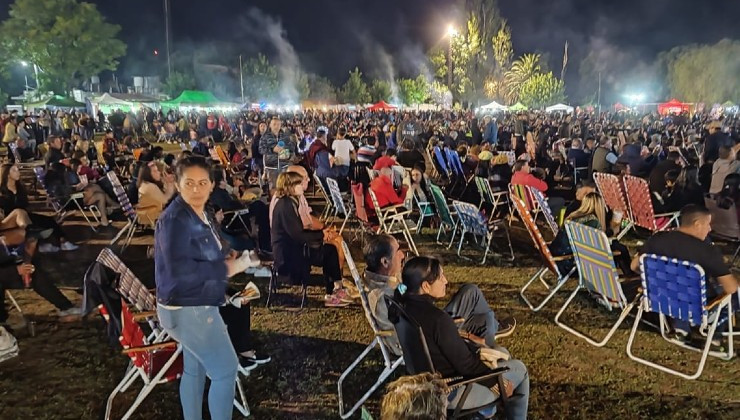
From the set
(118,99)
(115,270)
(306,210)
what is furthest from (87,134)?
(115,270)

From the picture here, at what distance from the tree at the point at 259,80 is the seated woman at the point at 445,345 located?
276 ft

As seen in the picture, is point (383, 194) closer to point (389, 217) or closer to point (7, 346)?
point (389, 217)

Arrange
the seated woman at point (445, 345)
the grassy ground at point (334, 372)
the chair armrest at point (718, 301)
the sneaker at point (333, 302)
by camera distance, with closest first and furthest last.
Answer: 1. the seated woman at point (445, 345)
2. the grassy ground at point (334, 372)
3. the chair armrest at point (718, 301)
4. the sneaker at point (333, 302)

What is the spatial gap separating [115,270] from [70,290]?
3.36 m

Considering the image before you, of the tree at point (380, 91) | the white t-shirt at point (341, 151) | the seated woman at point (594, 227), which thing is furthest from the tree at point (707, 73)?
the seated woman at point (594, 227)

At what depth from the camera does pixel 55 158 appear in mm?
11352

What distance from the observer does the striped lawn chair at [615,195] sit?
25.9 ft

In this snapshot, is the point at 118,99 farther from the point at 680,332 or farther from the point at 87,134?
the point at 680,332

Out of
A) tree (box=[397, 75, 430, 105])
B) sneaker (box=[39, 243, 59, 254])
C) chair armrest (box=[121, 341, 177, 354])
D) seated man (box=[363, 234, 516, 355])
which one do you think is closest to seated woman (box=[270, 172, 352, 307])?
seated man (box=[363, 234, 516, 355])

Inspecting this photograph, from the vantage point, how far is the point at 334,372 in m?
4.45

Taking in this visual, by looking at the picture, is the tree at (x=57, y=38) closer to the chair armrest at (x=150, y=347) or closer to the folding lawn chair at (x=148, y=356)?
the folding lawn chair at (x=148, y=356)

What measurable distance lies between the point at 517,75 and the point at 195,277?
59.0m

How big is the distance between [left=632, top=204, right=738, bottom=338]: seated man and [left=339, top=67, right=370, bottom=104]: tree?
3637 inches

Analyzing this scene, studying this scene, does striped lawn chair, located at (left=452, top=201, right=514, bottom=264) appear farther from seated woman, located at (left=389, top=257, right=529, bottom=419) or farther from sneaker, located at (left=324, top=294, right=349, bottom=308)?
seated woman, located at (left=389, top=257, right=529, bottom=419)
